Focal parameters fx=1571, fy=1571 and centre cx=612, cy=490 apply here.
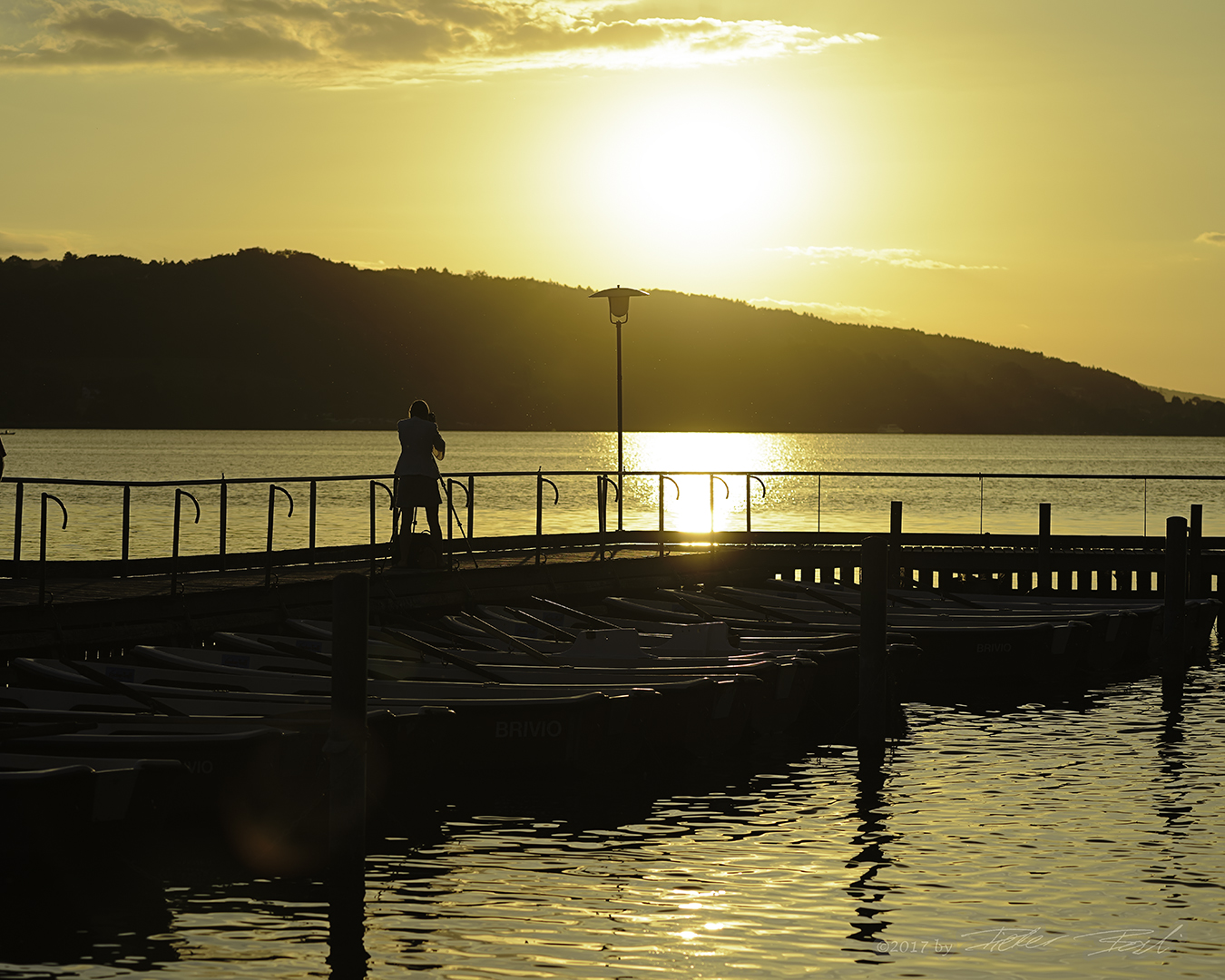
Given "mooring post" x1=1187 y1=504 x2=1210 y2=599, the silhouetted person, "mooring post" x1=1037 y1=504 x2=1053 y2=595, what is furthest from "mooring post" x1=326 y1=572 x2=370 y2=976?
"mooring post" x1=1187 y1=504 x2=1210 y2=599

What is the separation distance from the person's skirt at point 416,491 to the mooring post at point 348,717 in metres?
9.88

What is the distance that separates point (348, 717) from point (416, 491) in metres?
10.2

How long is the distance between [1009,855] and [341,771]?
5.40 meters

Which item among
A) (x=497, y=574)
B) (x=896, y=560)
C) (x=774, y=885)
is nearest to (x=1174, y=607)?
(x=896, y=560)

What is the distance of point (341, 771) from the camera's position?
456 inches

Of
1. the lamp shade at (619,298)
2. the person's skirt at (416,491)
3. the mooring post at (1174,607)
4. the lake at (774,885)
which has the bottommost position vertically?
the lake at (774,885)

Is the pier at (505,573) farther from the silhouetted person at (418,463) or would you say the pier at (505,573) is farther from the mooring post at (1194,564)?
the silhouetted person at (418,463)

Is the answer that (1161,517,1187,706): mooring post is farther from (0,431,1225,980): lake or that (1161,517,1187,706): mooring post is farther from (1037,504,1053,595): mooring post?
(0,431,1225,980): lake

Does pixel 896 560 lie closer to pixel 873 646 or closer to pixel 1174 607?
pixel 1174 607

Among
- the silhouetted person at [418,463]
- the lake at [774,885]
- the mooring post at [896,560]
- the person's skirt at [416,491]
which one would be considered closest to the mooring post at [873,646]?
the lake at [774,885]

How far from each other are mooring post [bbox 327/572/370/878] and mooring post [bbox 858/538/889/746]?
6.93 metres

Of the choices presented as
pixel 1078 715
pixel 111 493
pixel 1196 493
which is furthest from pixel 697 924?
pixel 1196 493

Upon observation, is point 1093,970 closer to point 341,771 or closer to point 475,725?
point 341,771

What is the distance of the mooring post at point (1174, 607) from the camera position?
23609 mm
